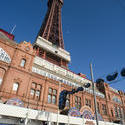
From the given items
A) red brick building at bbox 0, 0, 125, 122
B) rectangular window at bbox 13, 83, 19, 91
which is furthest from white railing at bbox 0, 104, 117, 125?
rectangular window at bbox 13, 83, 19, 91

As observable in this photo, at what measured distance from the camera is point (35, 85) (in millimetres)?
24078

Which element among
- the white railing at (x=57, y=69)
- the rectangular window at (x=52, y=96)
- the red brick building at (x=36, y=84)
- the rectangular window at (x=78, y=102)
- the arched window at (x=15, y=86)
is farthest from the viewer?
the white railing at (x=57, y=69)

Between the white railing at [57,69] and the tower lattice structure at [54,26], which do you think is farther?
the tower lattice structure at [54,26]

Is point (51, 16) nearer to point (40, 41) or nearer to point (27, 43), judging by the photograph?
point (40, 41)

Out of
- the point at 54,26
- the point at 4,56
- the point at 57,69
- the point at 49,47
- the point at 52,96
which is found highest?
the point at 54,26

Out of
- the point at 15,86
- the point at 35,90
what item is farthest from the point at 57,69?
the point at 15,86

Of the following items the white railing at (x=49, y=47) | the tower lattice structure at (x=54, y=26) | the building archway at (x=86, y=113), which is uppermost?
the tower lattice structure at (x=54, y=26)

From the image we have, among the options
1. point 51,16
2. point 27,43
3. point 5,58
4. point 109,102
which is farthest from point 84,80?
point 51,16

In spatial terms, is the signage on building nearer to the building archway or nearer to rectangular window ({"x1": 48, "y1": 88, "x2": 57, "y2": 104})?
rectangular window ({"x1": 48, "y1": 88, "x2": 57, "y2": 104})

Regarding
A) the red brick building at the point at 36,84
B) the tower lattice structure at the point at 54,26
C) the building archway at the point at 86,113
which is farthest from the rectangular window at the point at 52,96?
the tower lattice structure at the point at 54,26

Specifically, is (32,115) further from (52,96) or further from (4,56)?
(4,56)

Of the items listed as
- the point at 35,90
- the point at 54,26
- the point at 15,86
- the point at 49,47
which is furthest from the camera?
the point at 54,26

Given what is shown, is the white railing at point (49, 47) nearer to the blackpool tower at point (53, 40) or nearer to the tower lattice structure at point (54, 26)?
the blackpool tower at point (53, 40)

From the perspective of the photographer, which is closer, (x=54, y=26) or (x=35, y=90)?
(x=35, y=90)
